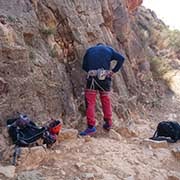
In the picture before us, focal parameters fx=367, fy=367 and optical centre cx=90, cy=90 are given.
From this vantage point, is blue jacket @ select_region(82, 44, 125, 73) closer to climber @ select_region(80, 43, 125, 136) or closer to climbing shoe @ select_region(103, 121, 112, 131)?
climber @ select_region(80, 43, 125, 136)

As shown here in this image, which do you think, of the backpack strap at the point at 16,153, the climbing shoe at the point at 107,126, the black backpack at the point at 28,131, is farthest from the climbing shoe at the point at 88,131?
the backpack strap at the point at 16,153

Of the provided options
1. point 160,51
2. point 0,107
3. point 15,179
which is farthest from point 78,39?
point 160,51

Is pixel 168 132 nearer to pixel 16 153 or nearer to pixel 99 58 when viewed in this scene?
pixel 99 58

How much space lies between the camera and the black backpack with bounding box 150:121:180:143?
686 cm

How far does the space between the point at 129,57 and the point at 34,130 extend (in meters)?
6.96

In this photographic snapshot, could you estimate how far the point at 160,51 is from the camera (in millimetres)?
17109

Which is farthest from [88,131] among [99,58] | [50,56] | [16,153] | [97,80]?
[16,153]

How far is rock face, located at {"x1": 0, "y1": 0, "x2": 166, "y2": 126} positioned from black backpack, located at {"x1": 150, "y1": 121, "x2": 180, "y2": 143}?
1.60 meters

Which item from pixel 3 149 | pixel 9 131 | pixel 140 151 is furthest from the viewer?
pixel 140 151

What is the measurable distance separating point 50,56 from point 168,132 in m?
2.71

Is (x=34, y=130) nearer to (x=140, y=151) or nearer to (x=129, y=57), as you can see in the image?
(x=140, y=151)

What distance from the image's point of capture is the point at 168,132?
7004 mm

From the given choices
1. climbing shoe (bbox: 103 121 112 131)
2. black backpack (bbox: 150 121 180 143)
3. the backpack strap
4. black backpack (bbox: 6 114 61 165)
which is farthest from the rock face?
black backpack (bbox: 150 121 180 143)

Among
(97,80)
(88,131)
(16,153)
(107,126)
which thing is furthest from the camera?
(107,126)
